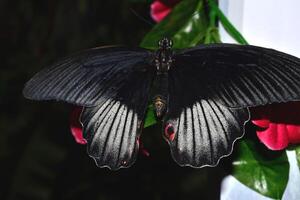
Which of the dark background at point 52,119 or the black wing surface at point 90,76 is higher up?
the dark background at point 52,119

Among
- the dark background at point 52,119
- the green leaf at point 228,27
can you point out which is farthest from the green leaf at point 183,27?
the dark background at point 52,119

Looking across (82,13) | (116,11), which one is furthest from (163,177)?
(82,13)

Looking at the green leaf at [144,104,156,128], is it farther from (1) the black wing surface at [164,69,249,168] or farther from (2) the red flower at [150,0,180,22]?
(2) the red flower at [150,0,180,22]

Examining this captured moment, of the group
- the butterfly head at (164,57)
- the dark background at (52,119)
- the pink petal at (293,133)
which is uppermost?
the dark background at (52,119)

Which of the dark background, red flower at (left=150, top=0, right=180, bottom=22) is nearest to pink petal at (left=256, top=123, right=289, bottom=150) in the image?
red flower at (left=150, top=0, right=180, bottom=22)

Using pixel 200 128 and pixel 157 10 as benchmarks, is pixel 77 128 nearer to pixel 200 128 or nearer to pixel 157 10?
pixel 200 128

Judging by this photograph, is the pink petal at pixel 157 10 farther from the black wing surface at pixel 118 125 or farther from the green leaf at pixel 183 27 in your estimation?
the black wing surface at pixel 118 125

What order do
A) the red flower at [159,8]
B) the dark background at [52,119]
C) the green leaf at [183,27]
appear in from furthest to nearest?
the dark background at [52,119] < the red flower at [159,8] < the green leaf at [183,27]

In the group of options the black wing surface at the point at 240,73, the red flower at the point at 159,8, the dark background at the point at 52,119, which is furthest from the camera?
the dark background at the point at 52,119
